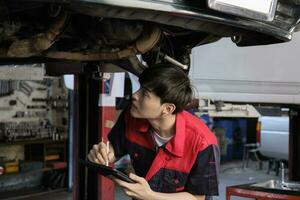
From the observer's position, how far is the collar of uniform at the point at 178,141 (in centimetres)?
171

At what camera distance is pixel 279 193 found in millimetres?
2943

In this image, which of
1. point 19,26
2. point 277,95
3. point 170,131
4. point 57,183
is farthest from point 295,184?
point 57,183

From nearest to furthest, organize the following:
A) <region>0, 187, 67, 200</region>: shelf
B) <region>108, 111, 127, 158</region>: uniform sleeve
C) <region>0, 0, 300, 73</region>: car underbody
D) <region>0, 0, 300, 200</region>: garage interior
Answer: <region>0, 0, 300, 73</region>: car underbody → <region>0, 0, 300, 200</region>: garage interior → <region>108, 111, 127, 158</region>: uniform sleeve → <region>0, 187, 67, 200</region>: shelf

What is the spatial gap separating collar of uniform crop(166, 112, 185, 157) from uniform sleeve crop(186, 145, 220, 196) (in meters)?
0.08

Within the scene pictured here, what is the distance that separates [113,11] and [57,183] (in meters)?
5.49

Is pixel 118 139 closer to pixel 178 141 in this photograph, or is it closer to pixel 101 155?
pixel 101 155

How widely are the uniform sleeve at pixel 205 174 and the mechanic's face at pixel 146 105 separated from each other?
224 millimetres

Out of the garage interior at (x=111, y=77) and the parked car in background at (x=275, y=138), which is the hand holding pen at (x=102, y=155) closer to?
the garage interior at (x=111, y=77)

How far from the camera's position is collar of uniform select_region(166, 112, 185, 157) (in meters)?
1.71

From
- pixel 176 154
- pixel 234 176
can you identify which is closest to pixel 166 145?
pixel 176 154

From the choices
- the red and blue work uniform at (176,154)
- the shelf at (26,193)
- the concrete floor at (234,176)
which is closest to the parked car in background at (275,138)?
the concrete floor at (234,176)

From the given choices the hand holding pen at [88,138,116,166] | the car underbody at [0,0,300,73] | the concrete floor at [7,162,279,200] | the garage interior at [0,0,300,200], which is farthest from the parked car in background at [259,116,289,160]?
the hand holding pen at [88,138,116,166]

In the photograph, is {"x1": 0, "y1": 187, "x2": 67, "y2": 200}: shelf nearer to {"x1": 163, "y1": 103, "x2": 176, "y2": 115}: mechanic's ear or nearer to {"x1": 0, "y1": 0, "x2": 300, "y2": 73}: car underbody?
{"x1": 0, "y1": 0, "x2": 300, "y2": 73}: car underbody

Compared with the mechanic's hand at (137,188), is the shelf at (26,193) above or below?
below
